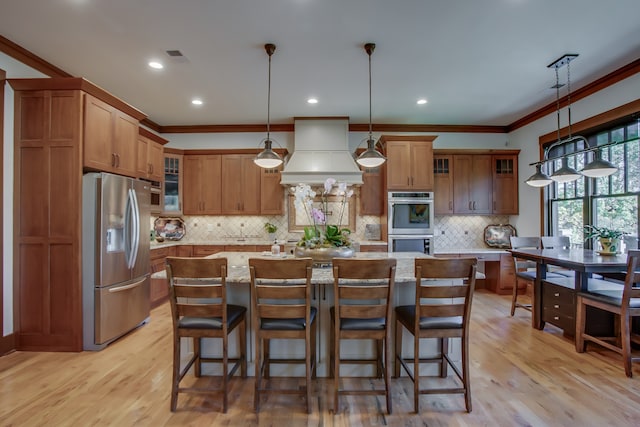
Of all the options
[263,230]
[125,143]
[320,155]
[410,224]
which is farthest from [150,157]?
[410,224]

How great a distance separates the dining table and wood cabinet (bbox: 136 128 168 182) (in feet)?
16.7

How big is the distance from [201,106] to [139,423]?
4.16 m

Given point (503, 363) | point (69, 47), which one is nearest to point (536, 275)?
point (503, 363)

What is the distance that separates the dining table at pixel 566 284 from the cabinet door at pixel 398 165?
1970 millimetres

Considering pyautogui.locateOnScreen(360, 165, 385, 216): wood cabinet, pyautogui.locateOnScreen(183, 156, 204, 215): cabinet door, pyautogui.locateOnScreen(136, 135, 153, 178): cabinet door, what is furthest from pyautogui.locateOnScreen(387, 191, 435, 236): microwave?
pyautogui.locateOnScreen(136, 135, 153, 178): cabinet door

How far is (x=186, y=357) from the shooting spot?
8.75ft

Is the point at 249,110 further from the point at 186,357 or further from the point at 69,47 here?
the point at 186,357

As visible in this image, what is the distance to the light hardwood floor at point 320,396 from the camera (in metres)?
2.03

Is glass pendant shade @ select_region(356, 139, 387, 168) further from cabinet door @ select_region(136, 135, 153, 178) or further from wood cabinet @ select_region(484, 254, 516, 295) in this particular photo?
wood cabinet @ select_region(484, 254, 516, 295)

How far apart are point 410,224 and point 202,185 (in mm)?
3694

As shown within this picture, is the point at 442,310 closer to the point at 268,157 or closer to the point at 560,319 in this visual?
the point at 268,157

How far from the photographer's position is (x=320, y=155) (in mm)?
5227

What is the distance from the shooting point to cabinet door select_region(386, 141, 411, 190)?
5.16m

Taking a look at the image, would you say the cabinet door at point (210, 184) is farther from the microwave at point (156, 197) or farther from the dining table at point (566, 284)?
the dining table at point (566, 284)
